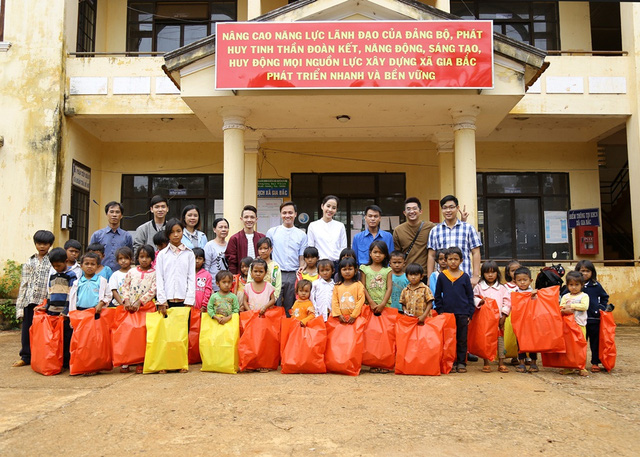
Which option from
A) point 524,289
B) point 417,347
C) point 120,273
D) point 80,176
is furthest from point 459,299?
point 80,176

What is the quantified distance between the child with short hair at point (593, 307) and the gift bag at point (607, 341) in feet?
0.23

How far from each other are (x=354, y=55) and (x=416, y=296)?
12.8ft

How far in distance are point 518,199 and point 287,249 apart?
7514mm

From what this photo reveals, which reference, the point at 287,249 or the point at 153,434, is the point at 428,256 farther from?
the point at 153,434

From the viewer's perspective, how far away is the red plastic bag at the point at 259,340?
4.90 m

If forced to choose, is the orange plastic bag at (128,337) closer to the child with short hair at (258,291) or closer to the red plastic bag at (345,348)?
the child with short hair at (258,291)

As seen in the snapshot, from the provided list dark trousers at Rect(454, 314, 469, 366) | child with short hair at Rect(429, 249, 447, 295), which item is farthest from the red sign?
dark trousers at Rect(454, 314, 469, 366)

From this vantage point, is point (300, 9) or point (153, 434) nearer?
point (153, 434)

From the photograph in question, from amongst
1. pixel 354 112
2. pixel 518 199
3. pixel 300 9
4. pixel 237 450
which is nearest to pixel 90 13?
pixel 300 9

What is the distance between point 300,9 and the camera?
7.55m

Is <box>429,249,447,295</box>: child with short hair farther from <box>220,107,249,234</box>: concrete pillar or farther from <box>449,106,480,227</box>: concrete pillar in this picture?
<box>220,107,249,234</box>: concrete pillar

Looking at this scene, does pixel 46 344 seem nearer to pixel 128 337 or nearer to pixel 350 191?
pixel 128 337

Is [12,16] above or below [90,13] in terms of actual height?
below

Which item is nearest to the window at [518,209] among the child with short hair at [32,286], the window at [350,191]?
the window at [350,191]
